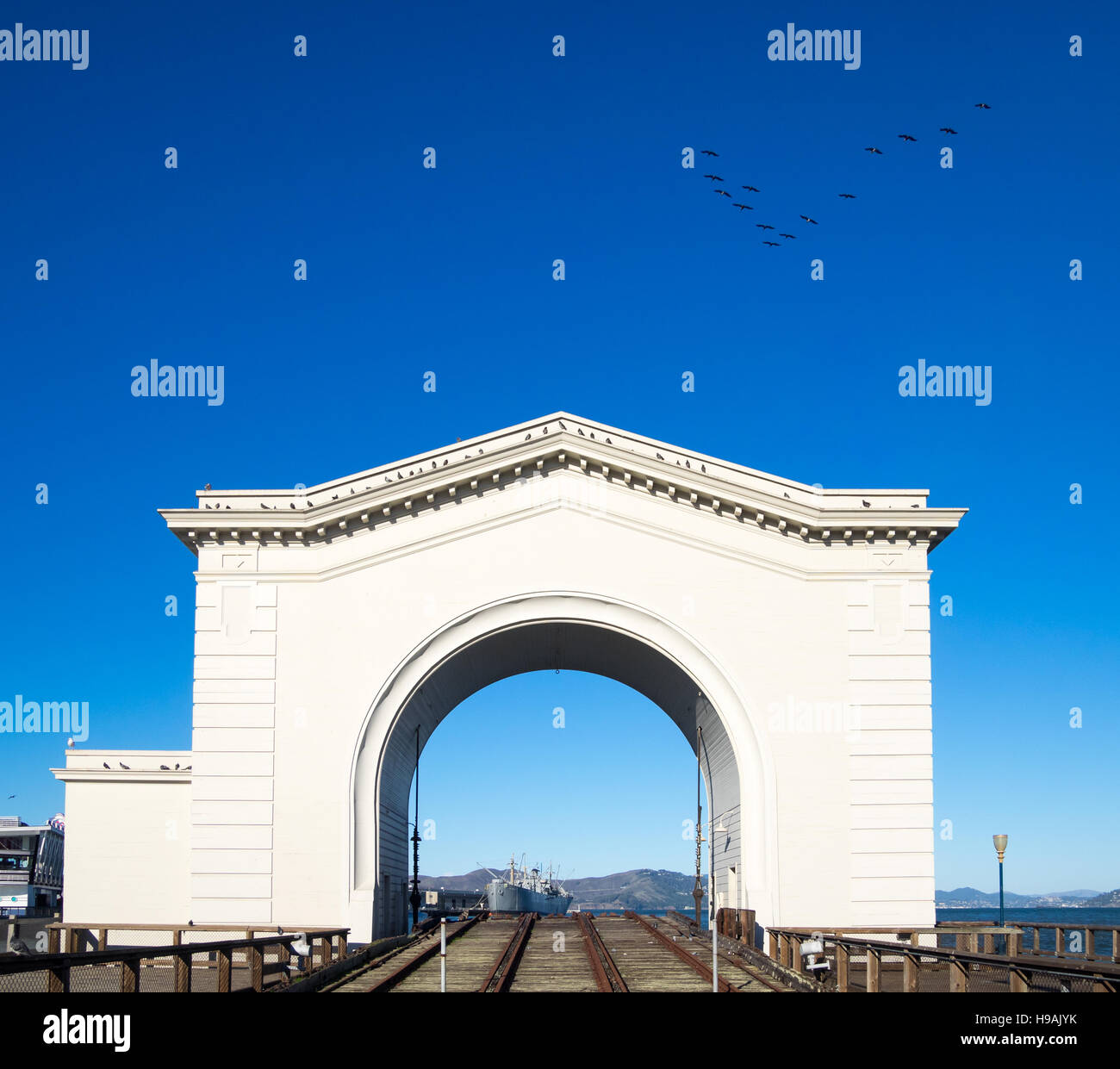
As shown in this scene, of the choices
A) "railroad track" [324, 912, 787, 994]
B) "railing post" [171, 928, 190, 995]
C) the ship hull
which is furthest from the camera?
the ship hull

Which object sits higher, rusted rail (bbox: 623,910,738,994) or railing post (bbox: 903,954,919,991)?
railing post (bbox: 903,954,919,991)

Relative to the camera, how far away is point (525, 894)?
319 feet

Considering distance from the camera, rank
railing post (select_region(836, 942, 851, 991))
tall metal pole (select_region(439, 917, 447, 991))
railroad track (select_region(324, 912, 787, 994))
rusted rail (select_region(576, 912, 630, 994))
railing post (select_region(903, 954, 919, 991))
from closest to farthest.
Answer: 1. tall metal pole (select_region(439, 917, 447, 991))
2. railing post (select_region(903, 954, 919, 991))
3. railing post (select_region(836, 942, 851, 991))
4. rusted rail (select_region(576, 912, 630, 994))
5. railroad track (select_region(324, 912, 787, 994))

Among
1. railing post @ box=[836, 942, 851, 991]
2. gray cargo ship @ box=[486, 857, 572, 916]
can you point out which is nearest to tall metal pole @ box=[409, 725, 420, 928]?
railing post @ box=[836, 942, 851, 991]

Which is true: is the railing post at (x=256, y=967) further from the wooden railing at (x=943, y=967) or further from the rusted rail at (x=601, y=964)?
the wooden railing at (x=943, y=967)

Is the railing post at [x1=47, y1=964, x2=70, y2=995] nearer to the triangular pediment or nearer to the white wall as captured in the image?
the triangular pediment

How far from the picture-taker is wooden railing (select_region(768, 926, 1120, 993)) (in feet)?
44.5

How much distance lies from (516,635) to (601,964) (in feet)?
30.6

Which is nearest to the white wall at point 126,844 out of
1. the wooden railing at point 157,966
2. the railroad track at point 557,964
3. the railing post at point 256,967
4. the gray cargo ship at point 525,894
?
the wooden railing at point 157,966

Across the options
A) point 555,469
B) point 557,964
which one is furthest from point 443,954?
point 555,469

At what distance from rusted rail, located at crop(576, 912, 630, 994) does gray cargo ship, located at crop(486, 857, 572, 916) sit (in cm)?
5066

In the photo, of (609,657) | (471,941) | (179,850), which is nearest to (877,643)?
(609,657)

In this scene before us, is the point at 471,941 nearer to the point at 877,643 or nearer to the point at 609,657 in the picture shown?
the point at 609,657

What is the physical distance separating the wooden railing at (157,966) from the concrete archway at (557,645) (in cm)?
367
